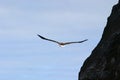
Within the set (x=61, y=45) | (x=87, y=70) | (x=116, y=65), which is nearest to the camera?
(x=61, y=45)

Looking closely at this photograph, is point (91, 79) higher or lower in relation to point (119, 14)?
lower

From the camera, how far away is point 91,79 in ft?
466

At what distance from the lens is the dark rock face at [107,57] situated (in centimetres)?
13638

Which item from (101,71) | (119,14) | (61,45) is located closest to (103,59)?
(101,71)

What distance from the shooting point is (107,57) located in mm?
139750

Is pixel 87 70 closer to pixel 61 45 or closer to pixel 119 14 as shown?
pixel 119 14

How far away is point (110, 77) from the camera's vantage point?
136000mm

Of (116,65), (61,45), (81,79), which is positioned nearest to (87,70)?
(81,79)

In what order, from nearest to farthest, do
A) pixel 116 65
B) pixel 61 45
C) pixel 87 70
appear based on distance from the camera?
pixel 61 45, pixel 116 65, pixel 87 70

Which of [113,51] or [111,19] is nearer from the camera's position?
[113,51]

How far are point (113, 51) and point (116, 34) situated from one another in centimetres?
398

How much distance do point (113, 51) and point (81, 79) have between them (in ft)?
41.8

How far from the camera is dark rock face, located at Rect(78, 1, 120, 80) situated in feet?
447

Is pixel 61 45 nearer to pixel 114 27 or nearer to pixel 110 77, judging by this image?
pixel 110 77
